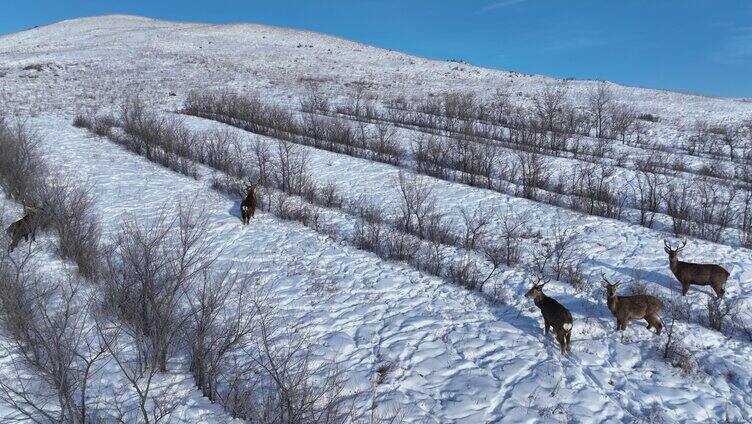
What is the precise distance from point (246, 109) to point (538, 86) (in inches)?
1474

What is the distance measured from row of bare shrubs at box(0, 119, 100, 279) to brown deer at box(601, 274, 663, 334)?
1240cm

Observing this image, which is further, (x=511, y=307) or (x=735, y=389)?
(x=511, y=307)

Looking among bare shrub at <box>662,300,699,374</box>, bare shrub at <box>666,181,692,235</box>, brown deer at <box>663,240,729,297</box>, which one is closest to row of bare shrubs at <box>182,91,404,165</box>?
bare shrub at <box>666,181,692,235</box>

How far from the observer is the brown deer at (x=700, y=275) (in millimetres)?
10555

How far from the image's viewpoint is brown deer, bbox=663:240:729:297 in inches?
416

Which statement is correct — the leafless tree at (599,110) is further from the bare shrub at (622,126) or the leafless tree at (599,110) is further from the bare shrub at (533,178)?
the bare shrub at (533,178)

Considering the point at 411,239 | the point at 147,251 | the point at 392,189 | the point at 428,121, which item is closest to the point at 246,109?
the point at 428,121

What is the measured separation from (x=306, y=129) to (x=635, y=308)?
24631 millimetres

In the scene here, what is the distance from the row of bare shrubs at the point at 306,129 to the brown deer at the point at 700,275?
52.7ft

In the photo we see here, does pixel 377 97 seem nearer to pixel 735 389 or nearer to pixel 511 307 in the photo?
pixel 511 307

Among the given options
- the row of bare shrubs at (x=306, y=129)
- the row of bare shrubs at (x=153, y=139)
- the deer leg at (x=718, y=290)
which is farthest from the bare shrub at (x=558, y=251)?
the row of bare shrubs at (x=153, y=139)

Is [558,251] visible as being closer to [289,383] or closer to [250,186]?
[289,383]

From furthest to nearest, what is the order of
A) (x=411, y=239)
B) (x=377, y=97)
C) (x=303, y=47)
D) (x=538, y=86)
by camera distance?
(x=303, y=47) → (x=538, y=86) → (x=377, y=97) → (x=411, y=239)

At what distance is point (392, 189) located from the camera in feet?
67.9
